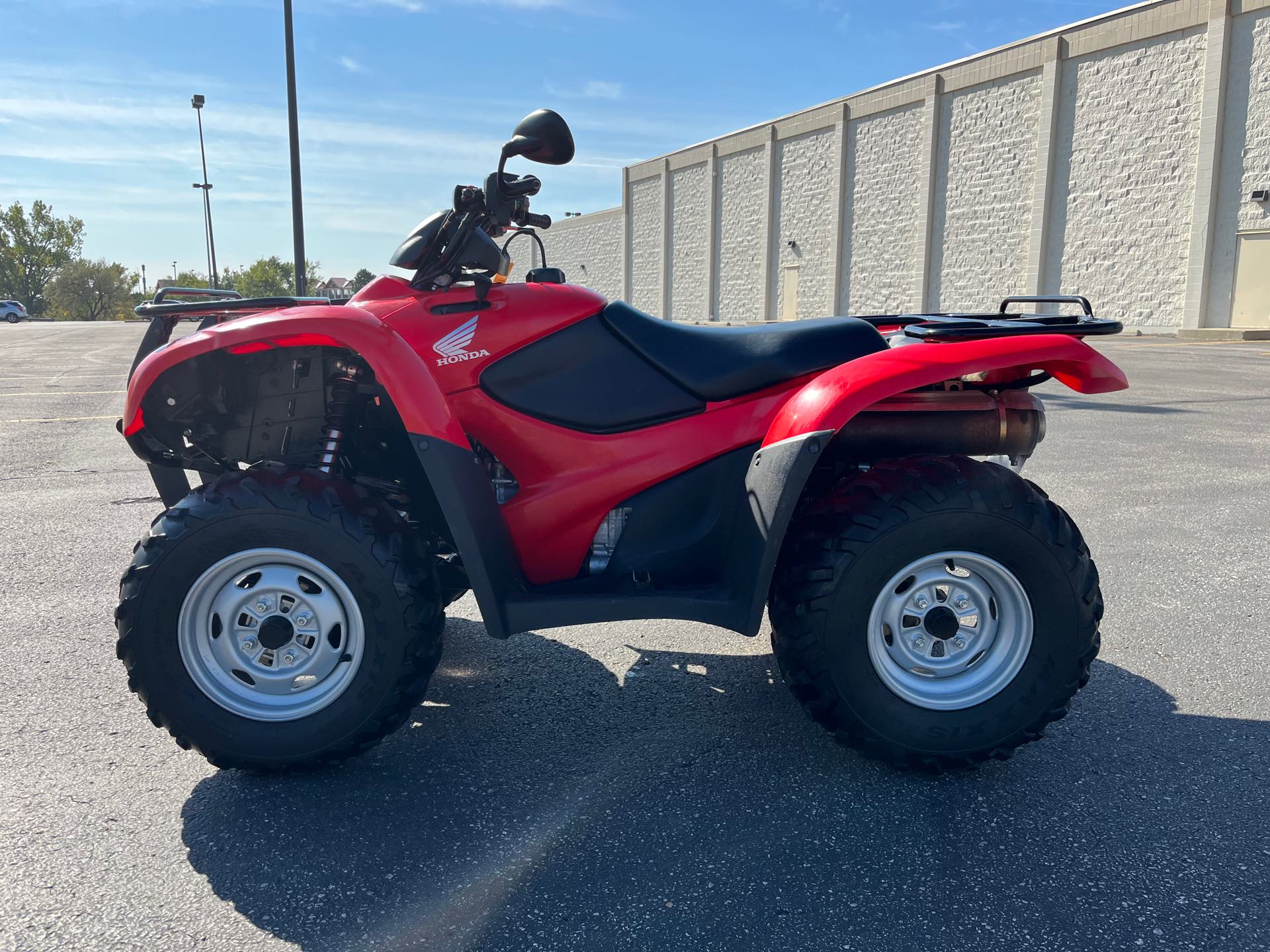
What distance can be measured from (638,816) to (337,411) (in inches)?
62.3

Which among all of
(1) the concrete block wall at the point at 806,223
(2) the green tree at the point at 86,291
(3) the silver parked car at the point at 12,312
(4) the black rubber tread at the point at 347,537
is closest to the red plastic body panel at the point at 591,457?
(4) the black rubber tread at the point at 347,537

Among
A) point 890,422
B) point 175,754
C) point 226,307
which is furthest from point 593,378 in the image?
point 175,754

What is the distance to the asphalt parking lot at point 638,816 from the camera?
231 cm

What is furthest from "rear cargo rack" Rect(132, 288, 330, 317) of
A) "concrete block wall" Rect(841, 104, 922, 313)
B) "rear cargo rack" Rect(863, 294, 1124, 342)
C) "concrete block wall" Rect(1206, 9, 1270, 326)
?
"concrete block wall" Rect(841, 104, 922, 313)

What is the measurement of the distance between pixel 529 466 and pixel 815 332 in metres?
1.07

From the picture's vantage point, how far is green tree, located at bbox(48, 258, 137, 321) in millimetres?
94438

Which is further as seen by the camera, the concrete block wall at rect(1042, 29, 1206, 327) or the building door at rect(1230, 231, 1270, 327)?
the concrete block wall at rect(1042, 29, 1206, 327)

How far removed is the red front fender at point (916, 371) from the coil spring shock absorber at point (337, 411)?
1367mm

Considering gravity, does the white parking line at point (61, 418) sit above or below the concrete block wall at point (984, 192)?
below

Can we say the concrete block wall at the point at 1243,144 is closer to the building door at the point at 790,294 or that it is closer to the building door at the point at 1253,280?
the building door at the point at 1253,280

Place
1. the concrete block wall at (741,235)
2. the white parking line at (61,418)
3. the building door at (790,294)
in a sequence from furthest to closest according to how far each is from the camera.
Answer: the concrete block wall at (741,235) < the building door at (790,294) < the white parking line at (61,418)

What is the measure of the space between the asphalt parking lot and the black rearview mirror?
6.38 ft

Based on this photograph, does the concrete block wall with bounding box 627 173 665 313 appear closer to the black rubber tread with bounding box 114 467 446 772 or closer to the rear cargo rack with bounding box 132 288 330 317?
the rear cargo rack with bounding box 132 288 330 317

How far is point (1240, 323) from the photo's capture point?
26.5 m
